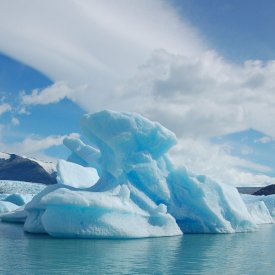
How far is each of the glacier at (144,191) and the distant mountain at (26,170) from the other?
219 feet

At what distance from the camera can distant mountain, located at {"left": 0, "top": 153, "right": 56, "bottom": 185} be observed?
276 feet

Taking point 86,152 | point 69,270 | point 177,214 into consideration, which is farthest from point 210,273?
point 86,152

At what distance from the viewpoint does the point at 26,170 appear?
86.9m

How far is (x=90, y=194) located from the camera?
13852mm

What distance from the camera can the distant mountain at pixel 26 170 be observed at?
276 feet

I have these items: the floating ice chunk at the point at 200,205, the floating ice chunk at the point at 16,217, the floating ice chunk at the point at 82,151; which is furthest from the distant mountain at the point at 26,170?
the floating ice chunk at the point at 200,205

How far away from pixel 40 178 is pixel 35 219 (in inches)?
2748

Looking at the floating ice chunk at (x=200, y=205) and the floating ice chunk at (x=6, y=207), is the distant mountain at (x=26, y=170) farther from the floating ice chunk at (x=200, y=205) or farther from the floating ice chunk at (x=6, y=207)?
the floating ice chunk at (x=200, y=205)

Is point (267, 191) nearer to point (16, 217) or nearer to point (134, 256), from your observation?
point (16, 217)

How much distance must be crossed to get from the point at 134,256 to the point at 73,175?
431 inches

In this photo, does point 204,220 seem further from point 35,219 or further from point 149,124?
point 35,219

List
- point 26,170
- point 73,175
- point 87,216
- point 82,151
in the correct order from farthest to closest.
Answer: point 26,170
point 82,151
point 73,175
point 87,216

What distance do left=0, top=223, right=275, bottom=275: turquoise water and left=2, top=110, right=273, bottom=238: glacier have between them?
804 mm

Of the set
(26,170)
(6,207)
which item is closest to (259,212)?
(6,207)
